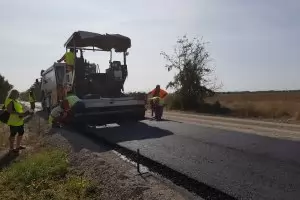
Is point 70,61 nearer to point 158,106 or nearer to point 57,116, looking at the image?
point 57,116

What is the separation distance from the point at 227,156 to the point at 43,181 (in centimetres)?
329

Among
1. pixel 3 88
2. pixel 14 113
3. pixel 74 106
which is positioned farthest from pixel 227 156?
pixel 3 88

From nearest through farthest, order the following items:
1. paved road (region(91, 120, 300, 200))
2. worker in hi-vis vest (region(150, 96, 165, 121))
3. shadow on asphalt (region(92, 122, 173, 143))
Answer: paved road (region(91, 120, 300, 200)) < shadow on asphalt (region(92, 122, 173, 143)) < worker in hi-vis vest (region(150, 96, 165, 121))

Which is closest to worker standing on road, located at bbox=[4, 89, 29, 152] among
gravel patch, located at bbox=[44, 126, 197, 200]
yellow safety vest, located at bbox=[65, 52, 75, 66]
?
gravel patch, located at bbox=[44, 126, 197, 200]

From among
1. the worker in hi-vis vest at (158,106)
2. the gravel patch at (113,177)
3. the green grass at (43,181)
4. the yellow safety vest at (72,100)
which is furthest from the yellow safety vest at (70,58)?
the green grass at (43,181)

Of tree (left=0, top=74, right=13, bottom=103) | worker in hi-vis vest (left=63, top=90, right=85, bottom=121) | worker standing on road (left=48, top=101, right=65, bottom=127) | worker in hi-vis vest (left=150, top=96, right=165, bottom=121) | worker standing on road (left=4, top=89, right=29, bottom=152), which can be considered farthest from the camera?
tree (left=0, top=74, right=13, bottom=103)

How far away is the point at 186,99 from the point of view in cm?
2664

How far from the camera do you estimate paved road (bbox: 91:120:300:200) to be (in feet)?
16.6

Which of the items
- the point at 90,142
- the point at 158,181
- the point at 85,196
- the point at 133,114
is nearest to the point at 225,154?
the point at 158,181

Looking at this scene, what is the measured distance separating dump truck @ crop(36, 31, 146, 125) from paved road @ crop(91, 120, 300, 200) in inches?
51.7

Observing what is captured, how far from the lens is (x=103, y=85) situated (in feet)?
44.9

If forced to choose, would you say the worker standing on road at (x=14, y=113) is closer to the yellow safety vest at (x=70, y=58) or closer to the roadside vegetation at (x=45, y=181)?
the roadside vegetation at (x=45, y=181)

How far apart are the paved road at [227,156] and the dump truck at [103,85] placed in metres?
1.31

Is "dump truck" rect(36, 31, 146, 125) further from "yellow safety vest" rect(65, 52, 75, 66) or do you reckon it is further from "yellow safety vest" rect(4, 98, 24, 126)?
"yellow safety vest" rect(4, 98, 24, 126)
